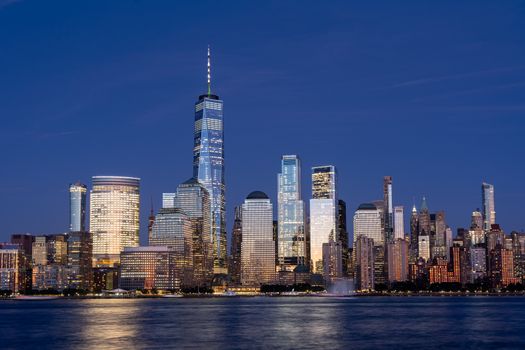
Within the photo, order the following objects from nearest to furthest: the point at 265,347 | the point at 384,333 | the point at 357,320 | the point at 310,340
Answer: the point at 265,347 → the point at 310,340 → the point at 384,333 → the point at 357,320

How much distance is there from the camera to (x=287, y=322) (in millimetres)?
137000

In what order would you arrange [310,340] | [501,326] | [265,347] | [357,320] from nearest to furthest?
[265,347]
[310,340]
[501,326]
[357,320]

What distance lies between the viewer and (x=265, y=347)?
92.9 metres

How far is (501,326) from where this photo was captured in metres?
129

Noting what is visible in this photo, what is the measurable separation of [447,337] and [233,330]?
95.7 feet

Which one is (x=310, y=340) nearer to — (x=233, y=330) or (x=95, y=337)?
(x=233, y=330)

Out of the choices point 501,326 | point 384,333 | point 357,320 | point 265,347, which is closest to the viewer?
point 265,347

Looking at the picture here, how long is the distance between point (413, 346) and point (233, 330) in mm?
31787

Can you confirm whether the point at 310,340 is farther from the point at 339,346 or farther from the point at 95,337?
the point at 95,337

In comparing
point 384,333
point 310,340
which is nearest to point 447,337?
point 384,333

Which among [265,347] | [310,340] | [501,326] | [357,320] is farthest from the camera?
[357,320]

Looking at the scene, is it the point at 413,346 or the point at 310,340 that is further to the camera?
the point at 310,340

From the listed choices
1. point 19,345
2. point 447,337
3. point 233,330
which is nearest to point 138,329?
point 233,330

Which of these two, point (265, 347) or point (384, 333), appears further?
point (384, 333)
